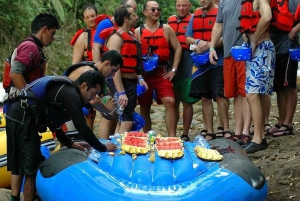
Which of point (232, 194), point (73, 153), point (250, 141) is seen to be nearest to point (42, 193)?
point (73, 153)

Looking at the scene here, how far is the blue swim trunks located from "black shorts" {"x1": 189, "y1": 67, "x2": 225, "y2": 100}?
0.80 meters

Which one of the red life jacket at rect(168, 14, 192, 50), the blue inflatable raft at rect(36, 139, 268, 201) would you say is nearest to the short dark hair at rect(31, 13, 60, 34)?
the blue inflatable raft at rect(36, 139, 268, 201)

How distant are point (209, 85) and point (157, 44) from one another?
2.60 feet

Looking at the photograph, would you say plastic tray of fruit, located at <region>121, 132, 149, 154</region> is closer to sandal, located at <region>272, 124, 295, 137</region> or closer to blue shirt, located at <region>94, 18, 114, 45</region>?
blue shirt, located at <region>94, 18, 114, 45</region>

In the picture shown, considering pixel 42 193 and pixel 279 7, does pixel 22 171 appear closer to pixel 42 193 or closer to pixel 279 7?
pixel 42 193

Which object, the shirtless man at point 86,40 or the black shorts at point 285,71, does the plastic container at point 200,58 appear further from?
the shirtless man at point 86,40

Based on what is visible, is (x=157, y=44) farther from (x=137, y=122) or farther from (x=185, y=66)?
(x=137, y=122)

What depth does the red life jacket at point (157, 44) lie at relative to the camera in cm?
757

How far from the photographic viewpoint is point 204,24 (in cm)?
765

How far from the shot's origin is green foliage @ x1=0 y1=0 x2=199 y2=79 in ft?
42.9

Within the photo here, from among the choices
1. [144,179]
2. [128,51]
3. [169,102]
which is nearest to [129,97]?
[128,51]

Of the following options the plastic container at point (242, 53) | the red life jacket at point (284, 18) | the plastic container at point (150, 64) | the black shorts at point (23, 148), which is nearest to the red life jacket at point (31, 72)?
the black shorts at point (23, 148)

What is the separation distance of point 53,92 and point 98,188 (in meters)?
0.92

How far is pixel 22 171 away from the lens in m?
5.19
